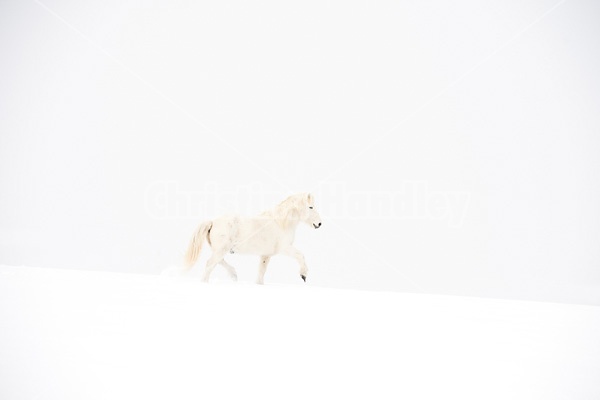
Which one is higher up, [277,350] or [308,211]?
[308,211]

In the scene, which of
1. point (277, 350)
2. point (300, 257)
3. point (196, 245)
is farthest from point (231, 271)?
point (277, 350)

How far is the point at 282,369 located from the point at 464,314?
5.22ft

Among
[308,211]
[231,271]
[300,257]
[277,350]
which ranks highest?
[308,211]

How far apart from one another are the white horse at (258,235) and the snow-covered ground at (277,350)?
1181 millimetres

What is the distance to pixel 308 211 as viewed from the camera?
433 cm

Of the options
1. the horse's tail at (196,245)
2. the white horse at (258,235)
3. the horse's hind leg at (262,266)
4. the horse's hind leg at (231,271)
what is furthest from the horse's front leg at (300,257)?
the horse's tail at (196,245)

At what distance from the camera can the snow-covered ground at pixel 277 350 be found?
4.52 feet

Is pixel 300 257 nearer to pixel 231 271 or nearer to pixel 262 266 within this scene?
pixel 262 266

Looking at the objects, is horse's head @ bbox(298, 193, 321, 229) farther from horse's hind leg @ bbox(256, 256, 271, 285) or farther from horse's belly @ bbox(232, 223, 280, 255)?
horse's hind leg @ bbox(256, 256, 271, 285)

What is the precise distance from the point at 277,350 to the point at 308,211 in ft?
8.60

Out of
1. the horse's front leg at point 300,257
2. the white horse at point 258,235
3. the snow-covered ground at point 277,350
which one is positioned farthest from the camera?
the horse's front leg at point 300,257

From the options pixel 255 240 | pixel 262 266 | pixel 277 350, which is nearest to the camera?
pixel 277 350

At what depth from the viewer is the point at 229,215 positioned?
409 centimetres

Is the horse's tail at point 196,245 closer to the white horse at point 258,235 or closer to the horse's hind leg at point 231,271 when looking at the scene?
the white horse at point 258,235
